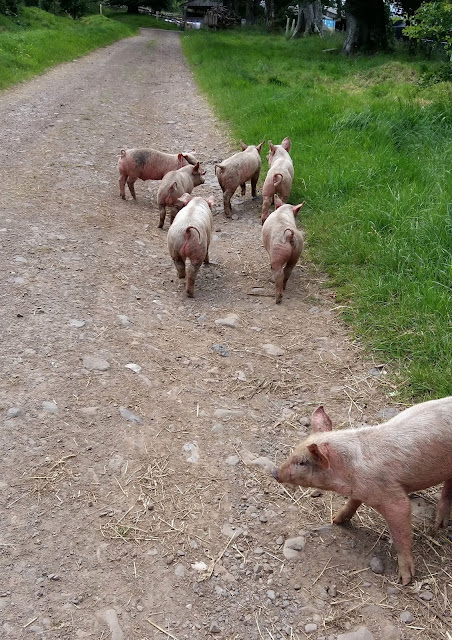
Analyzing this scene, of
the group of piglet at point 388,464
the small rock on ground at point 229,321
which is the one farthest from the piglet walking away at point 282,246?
the group of piglet at point 388,464

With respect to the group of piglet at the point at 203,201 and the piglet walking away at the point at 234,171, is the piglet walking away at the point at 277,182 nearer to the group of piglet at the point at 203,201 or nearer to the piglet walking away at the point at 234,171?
the group of piglet at the point at 203,201

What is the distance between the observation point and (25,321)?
4527 millimetres

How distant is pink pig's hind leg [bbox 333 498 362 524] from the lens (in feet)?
9.89

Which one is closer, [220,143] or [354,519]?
[354,519]

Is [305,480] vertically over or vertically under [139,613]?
over

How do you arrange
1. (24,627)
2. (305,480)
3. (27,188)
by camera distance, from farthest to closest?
(27,188), (305,480), (24,627)

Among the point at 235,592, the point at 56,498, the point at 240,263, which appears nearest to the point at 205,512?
the point at 235,592

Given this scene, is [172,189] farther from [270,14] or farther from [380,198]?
[270,14]

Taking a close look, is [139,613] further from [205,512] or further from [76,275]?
[76,275]

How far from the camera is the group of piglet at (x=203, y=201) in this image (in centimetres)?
525

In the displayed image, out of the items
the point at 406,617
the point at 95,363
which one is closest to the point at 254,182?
the point at 95,363

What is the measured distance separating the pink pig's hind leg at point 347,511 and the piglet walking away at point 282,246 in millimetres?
2548

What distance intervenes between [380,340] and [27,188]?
505cm

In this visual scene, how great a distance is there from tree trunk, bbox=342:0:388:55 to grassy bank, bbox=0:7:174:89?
1000cm
